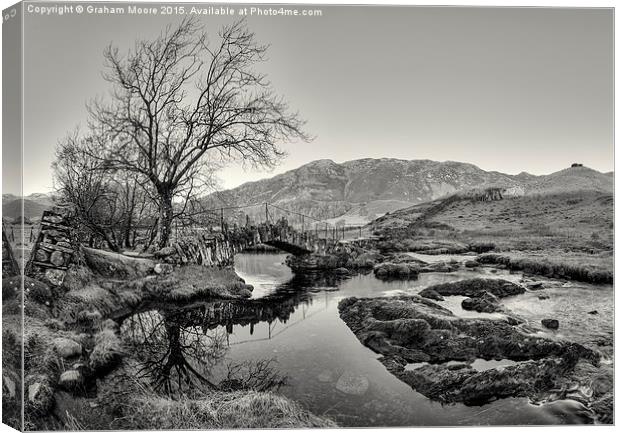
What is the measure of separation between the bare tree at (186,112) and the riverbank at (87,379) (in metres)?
1.44

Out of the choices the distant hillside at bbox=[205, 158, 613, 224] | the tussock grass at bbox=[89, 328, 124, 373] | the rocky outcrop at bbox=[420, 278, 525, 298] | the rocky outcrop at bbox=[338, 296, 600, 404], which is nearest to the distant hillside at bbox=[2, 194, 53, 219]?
the tussock grass at bbox=[89, 328, 124, 373]

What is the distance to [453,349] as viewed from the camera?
578 cm

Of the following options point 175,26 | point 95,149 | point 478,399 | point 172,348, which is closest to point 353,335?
point 478,399

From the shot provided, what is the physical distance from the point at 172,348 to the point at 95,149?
2.91m

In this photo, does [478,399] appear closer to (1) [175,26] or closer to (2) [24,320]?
(2) [24,320]

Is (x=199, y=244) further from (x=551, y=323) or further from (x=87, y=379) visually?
(x=551, y=323)

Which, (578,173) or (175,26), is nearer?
(175,26)

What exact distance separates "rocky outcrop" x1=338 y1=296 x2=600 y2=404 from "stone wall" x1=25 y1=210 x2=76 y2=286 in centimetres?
381

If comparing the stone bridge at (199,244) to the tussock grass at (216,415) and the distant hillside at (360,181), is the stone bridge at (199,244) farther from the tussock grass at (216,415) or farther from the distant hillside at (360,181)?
the tussock grass at (216,415)

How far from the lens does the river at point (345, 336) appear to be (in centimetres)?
543

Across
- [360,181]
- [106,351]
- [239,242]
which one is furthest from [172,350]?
[360,181]

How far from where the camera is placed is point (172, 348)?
6102 millimetres

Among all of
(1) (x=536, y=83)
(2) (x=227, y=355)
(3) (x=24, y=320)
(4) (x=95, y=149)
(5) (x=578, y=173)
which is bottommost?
(2) (x=227, y=355)

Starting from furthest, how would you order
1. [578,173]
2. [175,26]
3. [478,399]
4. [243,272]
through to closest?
1. [243,272]
2. [578,173]
3. [175,26]
4. [478,399]
